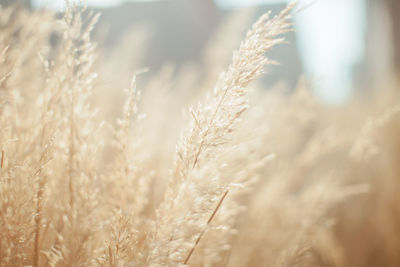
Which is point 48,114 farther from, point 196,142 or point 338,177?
point 338,177

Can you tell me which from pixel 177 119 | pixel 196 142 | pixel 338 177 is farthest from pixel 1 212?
pixel 177 119

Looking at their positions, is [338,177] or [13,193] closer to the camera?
[13,193]

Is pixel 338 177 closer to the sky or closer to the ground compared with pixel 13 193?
closer to the ground

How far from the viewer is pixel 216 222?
0.64 meters

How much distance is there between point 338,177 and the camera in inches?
40.0

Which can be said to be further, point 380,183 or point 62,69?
point 380,183

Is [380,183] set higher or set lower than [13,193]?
lower

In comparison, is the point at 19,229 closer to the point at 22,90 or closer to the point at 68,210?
the point at 68,210

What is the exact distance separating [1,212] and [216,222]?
42 centimetres

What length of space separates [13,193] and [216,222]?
0.41 m

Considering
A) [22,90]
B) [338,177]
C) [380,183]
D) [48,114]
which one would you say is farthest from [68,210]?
[380,183]

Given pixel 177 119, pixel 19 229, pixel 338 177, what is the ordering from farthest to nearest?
pixel 177 119, pixel 338 177, pixel 19 229

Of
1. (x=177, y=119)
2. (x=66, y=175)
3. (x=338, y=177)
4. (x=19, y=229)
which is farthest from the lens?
(x=177, y=119)

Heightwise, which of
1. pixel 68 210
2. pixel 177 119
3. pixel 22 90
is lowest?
pixel 68 210
